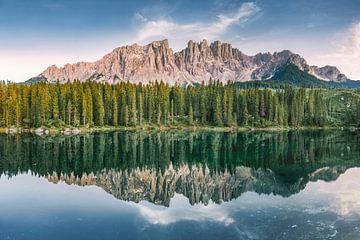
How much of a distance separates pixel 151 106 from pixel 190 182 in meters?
105

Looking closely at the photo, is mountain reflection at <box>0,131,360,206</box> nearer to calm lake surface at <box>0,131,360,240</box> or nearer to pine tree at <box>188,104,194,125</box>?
calm lake surface at <box>0,131,360,240</box>

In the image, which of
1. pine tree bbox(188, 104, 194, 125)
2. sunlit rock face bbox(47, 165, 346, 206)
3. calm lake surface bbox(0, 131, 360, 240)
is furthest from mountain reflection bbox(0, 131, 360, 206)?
pine tree bbox(188, 104, 194, 125)

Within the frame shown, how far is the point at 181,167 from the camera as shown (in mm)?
55438

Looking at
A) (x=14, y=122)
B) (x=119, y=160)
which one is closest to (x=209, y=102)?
(x=14, y=122)

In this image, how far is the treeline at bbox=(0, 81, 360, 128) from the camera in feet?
410

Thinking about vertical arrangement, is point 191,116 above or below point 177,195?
above

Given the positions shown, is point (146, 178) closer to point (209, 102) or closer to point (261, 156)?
point (261, 156)

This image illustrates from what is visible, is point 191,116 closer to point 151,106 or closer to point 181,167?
point 151,106

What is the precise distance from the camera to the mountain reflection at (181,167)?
40.6 meters

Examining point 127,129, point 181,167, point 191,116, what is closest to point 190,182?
point 181,167

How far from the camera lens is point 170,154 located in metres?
70.0

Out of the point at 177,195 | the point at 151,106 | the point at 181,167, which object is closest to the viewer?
the point at 177,195

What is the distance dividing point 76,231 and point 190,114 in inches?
4827

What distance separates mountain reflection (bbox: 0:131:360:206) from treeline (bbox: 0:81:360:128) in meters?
48.5
